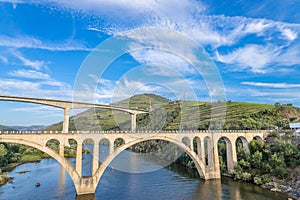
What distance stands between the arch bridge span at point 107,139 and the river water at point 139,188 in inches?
67.0

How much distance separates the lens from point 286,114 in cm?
6119

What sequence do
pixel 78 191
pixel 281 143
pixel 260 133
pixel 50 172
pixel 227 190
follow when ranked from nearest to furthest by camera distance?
pixel 78 191, pixel 227 190, pixel 281 143, pixel 50 172, pixel 260 133

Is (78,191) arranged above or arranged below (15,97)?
below

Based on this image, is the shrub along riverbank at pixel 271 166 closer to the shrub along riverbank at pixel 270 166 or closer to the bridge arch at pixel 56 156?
the shrub along riverbank at pixel 270 166

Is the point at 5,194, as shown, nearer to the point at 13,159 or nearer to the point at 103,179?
the point at 103,179

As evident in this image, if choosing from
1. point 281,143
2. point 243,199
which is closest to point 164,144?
point 281,143

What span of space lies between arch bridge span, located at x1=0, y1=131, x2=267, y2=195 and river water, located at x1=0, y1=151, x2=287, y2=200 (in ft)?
5.59

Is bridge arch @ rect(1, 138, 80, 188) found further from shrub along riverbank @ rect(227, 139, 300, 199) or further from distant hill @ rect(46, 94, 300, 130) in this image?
shrub along riverbank @ rect(227, 139, 300, 199)

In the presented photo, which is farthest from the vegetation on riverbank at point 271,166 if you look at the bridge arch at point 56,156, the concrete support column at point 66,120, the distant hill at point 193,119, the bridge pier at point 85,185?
the concrete support column at point 66,120

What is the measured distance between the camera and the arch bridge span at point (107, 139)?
21047mm

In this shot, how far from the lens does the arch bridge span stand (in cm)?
2105

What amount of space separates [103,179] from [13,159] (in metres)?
24.5

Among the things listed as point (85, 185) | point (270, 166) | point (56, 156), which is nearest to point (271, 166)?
point (270, 166)

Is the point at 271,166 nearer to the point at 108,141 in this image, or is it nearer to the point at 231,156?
the point at 231,156
